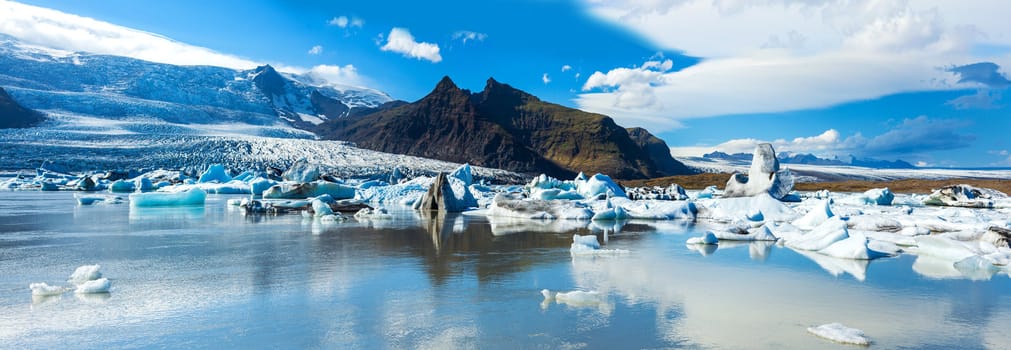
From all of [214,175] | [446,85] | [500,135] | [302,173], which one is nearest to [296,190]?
[302,173]

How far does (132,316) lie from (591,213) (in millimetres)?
13894

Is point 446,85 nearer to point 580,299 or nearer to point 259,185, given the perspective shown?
point 259,185

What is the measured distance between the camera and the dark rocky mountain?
7150 centimetres

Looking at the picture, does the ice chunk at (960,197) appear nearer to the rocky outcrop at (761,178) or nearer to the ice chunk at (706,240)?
the rocky outcrop at (761,178)

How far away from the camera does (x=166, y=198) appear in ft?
69.3

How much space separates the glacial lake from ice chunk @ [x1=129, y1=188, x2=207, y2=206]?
34.2ft

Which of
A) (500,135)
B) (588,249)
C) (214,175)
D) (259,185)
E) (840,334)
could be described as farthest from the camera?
(500,135)

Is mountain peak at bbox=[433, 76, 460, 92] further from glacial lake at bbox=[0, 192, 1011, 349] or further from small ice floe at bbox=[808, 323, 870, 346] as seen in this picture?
small ice floe at bbox=[808, 323, 870, 346]

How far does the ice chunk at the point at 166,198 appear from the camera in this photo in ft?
66.2

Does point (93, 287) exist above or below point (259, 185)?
below

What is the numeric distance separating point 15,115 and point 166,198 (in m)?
71.5

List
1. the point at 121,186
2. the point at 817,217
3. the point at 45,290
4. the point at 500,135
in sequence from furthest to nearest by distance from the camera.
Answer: the point at 500,135
the point at 121,186
the point at 817,217
the point at 45,290

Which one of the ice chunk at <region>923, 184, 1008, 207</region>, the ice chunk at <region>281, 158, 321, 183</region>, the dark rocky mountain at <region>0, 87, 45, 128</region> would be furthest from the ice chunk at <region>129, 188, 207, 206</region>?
the dark rocky mountain at <region>0, 87, 45, 128</region>

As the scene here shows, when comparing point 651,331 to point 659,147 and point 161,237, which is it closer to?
point 161,237
